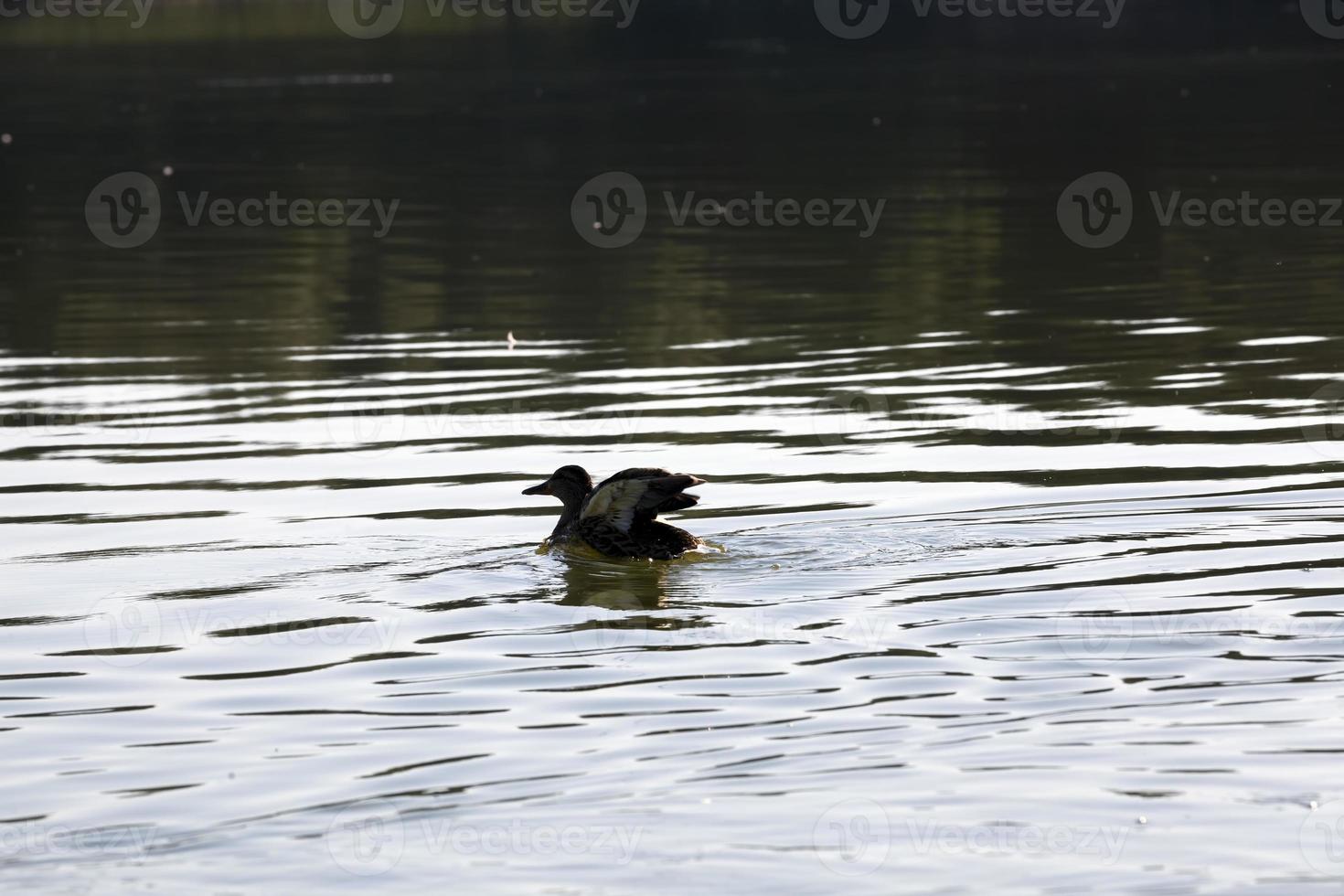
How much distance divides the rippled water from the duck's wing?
0.24m

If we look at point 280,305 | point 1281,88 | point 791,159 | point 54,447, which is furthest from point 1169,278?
point 1281,88

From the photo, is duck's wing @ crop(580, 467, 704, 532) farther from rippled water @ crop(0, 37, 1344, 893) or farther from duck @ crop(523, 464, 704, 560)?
rippled water @ crop(0, 37, 1344, 893)

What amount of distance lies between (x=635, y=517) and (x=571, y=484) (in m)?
0.69

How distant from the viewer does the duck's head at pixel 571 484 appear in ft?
35.4

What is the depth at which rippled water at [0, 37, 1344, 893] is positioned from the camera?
626cm

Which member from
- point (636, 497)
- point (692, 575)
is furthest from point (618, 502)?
point (692, 575)

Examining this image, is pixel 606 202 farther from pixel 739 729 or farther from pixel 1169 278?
pixel 739 729

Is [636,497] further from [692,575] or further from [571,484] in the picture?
[571,484]

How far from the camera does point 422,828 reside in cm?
634

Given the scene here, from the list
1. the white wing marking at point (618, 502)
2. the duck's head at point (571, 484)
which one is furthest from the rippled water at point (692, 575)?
the duck's head at point (571, 484)

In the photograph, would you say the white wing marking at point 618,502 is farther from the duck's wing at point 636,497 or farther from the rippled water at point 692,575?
the rippled water at point 692,575

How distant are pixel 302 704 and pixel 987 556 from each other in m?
3.34

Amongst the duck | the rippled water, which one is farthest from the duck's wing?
the rippled water

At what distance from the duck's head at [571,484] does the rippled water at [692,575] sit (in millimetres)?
387
